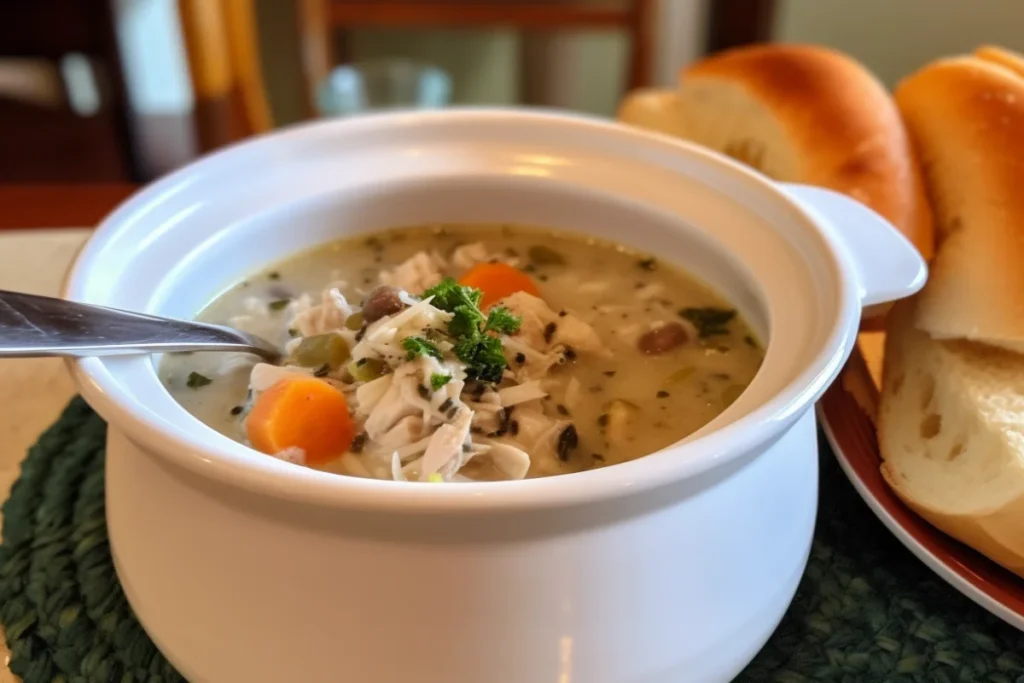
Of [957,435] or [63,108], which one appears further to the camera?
[63,108]

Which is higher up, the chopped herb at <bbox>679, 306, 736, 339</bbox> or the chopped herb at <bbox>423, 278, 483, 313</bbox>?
the chopped herb at <bbox>423, 278, 483, 313</bbox>

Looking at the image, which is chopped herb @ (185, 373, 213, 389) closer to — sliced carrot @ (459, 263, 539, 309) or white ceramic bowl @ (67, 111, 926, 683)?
white ceramic bowl @ (67, 111, 926, 683)

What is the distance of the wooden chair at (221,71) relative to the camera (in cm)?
261

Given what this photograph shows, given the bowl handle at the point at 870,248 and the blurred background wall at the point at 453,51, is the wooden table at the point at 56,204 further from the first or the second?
the bowl handle at the point at 870,248

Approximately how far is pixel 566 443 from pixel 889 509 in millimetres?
379

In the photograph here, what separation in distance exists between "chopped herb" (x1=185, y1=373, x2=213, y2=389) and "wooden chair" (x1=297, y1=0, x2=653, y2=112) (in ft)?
6.99

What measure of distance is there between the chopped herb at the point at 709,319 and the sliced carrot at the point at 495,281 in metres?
0.23

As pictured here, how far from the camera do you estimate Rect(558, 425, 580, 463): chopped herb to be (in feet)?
3.49

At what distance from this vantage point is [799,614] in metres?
1.03

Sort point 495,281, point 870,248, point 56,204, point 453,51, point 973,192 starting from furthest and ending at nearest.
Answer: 1. point 453,51
2. point 56,204
3. point 973,192
4. point 495,281
5. point 870,248

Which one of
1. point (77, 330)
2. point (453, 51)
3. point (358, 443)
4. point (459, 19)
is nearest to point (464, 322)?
point (358, 443)

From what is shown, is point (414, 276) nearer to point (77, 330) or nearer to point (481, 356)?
point (481, 356)

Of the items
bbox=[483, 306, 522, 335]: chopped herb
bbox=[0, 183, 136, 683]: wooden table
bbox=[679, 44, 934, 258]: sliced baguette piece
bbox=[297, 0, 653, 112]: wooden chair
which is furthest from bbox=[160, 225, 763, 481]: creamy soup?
bbox=[297, 0, 653, 112]: wooden chair

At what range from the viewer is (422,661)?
78 cm
